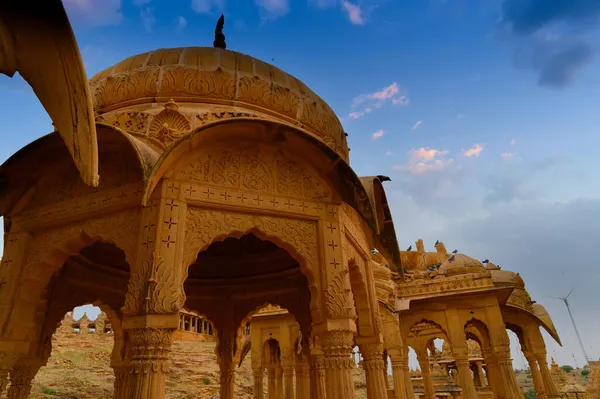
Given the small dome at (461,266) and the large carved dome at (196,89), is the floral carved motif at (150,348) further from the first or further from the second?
the small dome at (461,266)

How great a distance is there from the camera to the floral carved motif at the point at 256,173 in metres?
6.86

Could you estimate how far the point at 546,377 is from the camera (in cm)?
2000

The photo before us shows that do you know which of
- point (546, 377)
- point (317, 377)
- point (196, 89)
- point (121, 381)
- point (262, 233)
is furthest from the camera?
point (546, 377)

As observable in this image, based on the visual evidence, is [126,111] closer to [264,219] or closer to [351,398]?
[264,219]

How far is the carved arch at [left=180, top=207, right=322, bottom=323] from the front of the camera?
6.37 metres

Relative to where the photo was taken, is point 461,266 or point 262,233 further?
point 461,266

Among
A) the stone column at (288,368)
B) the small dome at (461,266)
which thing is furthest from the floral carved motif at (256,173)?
the small dome at (461,266)

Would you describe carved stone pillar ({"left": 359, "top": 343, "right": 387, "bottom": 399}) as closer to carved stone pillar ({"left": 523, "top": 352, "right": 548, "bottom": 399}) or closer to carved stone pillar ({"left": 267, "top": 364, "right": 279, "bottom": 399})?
carved stone pillar ({"left": 267, "top": 364, "right": 279, "bottom": 399})

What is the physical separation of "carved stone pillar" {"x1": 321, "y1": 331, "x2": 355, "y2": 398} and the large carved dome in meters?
3.60

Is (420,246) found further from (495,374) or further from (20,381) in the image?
(20,381)

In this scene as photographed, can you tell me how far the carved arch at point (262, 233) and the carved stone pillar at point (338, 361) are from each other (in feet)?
1.32

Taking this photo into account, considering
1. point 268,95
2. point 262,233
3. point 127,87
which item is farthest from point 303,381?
point 127,87

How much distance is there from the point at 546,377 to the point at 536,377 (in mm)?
531

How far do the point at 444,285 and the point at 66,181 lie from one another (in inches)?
639
